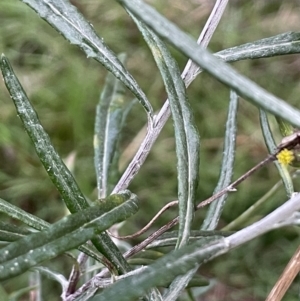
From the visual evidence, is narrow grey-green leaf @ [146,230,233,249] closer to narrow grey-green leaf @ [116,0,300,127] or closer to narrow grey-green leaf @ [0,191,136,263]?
narrow grey-green leaf @ [0,191,136,263]

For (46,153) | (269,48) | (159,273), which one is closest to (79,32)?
(46,153)

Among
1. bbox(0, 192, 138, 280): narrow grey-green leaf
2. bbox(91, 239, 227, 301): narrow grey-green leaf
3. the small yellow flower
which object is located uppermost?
the small yellow flower

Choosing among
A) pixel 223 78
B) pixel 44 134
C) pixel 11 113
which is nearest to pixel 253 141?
pixel 11 113

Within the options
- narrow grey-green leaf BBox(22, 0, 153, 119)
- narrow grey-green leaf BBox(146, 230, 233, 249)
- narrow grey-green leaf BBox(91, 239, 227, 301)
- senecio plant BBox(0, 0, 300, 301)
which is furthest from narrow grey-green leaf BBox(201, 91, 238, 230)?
narrow grey-green leaf BBox(91, 239, 227, 301)

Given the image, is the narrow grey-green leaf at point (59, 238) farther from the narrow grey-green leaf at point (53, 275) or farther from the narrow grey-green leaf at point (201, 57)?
the narrow grey-green leaf at point (53, 275)

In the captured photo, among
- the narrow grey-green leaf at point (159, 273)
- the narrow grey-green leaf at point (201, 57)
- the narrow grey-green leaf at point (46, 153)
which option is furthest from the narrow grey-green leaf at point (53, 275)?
the narrow grey-green leaf at point (201, 57)

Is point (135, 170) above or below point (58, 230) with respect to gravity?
above

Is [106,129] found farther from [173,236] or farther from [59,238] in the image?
[59,238]
